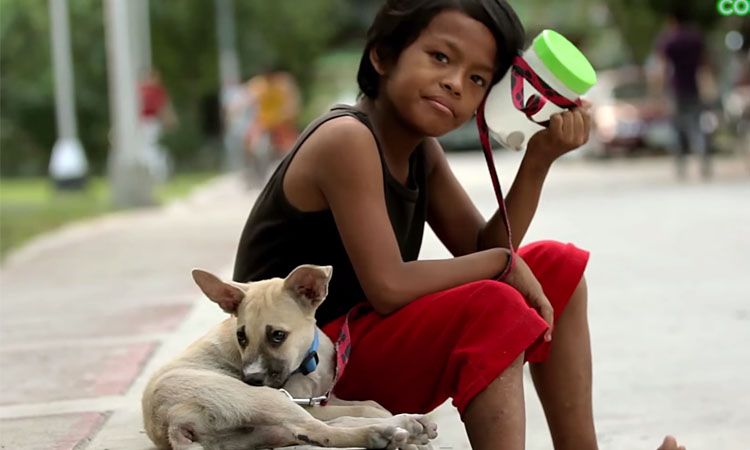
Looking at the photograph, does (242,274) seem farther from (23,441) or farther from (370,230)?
(23,441)

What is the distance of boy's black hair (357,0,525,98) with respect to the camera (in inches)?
146

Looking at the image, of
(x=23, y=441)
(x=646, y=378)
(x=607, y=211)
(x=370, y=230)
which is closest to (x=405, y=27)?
(x=370, y=230)

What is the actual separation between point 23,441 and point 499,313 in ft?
6.09

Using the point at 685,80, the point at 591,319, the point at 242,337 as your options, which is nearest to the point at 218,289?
the point at 242,337

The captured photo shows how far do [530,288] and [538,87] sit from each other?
563 millimetres

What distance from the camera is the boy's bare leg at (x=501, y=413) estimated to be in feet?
11.2

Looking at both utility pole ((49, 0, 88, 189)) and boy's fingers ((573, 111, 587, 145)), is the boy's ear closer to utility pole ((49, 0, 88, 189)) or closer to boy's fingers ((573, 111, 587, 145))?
boy's fingers ((573, 111, 587, 145))

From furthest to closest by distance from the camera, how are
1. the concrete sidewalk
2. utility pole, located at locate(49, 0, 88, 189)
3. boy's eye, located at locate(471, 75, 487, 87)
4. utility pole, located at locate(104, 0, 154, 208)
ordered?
utility pole, located at locate(49, 0, 88, 189)
utility pole, located at locate(104, 0, 154, 208)
the concrete sidewalk
boy's eye, located at locate(471, 75, 487, 87)

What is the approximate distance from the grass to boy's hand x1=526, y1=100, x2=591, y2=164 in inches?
346

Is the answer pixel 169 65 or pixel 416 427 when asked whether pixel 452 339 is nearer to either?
pixel 416 427

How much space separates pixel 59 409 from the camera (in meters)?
5.00

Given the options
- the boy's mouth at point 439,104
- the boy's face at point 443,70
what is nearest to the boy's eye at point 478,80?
the boy's face at point 443,70

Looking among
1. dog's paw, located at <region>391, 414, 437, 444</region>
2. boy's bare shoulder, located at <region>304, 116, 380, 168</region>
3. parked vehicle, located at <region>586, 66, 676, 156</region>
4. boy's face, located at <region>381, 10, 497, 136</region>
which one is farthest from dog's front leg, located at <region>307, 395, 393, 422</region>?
parked vehicle, located at <region>586, 66, 676, 156</region>

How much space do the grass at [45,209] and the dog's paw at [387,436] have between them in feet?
29.8
